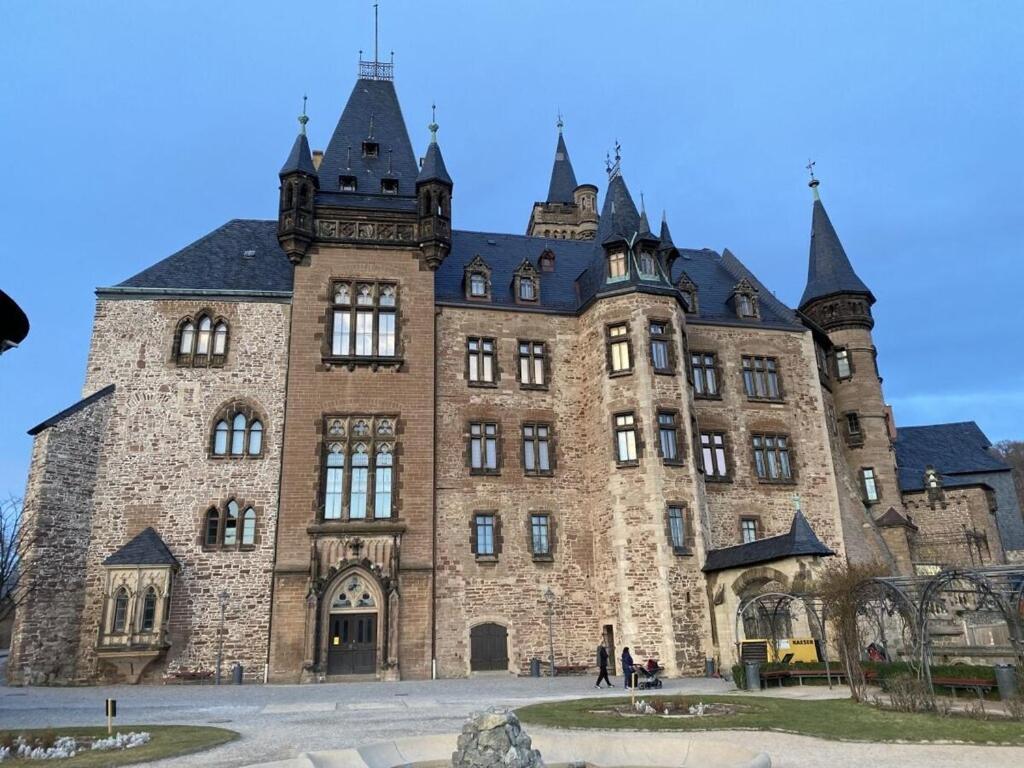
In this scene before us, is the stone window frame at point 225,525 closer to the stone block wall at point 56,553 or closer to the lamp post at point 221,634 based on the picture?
the lamp post at point 221,634

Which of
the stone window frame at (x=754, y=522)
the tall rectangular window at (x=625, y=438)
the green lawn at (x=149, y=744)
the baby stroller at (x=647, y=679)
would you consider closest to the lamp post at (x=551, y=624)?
the baby stroller at (x=647, y=679)

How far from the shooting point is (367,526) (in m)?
25.9

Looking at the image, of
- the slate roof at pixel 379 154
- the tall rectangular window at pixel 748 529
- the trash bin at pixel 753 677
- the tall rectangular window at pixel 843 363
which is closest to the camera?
the trash bin at pixel 753 677

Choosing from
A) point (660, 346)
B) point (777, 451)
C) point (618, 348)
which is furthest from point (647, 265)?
point (777, 451)

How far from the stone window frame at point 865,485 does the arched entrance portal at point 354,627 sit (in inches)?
859

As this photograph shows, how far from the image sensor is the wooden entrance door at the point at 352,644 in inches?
981

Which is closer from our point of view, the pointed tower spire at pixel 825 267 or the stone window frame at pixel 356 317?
the stone window frame at pixel 356 317

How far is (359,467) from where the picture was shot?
2686 cm

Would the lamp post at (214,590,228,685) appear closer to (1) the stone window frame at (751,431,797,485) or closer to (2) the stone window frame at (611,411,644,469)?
(2) the stone window frame at (611,411,644,469)

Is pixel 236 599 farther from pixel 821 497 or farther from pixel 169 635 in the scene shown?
pixel 821 497

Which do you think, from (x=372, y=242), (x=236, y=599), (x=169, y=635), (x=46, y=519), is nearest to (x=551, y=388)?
(x=372, y=242)

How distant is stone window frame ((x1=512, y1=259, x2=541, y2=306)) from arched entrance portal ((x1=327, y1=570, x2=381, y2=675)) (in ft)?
40.4

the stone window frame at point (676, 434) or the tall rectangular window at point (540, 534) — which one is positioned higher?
the stone window frame at point (676, 434)

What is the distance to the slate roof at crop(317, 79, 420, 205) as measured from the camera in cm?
3084
